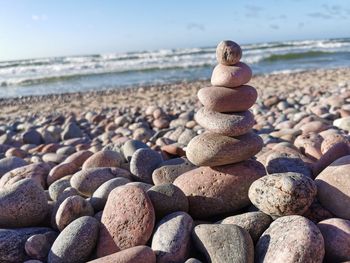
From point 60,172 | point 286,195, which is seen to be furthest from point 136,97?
point 286,195

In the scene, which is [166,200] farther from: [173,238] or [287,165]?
[287,165]

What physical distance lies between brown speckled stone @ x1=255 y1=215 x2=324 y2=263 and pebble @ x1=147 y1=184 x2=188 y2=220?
611mm

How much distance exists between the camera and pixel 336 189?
2.44 m

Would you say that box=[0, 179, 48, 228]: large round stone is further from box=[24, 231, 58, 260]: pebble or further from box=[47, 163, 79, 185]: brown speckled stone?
box=[47, 163, 79, 185]: brown speckled stone

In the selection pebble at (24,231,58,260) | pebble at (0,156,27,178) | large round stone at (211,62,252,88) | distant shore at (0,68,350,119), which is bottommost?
distant shore at (0,68,350,119)

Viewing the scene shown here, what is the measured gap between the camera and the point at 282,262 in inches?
76.2

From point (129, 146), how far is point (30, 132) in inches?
150

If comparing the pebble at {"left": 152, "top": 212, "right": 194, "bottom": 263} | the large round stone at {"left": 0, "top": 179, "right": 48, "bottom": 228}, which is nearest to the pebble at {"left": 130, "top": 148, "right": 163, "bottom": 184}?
the large round stone at {"left": 0, "top": 179, "right": 48, "bottom": 228}

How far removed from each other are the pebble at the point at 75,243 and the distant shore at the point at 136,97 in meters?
8.45

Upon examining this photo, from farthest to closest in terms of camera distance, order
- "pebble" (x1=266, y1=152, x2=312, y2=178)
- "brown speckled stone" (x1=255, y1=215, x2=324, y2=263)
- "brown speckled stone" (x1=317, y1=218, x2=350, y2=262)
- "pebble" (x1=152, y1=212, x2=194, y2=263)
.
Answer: "pebble" (x1=266, y1=152, x2=312, y2=178)
"pebble" (x1=152, y1=212, x2=194, y2=263)
"brown speckled stone" (x1=317, y1=218, x2=350, y2=262)
"brown speckled stone" (x1=255, y1=215, x2=324, y2=263)

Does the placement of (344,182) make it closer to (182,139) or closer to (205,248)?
(205,248)

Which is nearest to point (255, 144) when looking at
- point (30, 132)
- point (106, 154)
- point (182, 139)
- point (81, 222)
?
point (81, 222)

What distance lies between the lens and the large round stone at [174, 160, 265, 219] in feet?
8.74

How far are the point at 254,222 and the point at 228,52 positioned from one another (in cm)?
123
